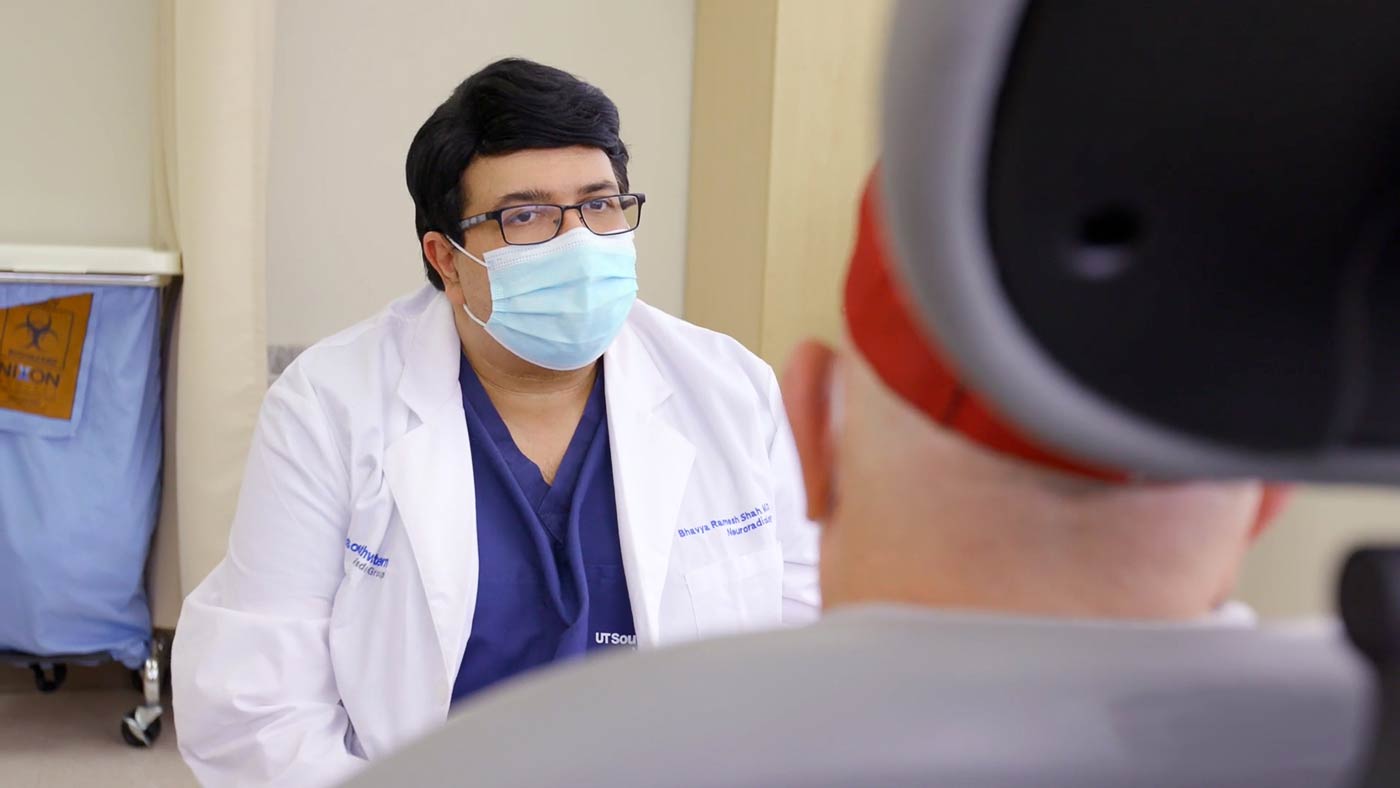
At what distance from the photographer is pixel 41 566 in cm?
257

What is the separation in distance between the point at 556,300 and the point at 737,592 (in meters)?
0.47

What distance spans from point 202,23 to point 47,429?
2.92ft

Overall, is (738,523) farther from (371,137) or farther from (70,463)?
(371,137)

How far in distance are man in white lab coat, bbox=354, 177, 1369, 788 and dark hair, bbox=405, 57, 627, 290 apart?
4.22ft

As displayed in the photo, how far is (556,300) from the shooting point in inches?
67.6

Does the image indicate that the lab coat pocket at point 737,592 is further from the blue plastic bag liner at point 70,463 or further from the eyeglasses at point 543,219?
the blue plastic bag liner at point 70,463

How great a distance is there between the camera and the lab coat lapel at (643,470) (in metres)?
1.55

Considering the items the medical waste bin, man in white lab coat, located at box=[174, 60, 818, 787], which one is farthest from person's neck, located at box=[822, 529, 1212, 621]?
the medical waste bin

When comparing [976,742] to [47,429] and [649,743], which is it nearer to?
A: [649,743]

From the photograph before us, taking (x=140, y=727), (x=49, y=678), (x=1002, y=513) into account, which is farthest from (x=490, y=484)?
(x=49, y=678)

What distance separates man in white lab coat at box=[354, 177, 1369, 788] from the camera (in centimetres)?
34

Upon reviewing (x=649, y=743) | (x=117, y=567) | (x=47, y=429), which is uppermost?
(x=649, y=743)

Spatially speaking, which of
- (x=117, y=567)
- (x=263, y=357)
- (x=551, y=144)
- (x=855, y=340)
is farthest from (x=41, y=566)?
(x=855, y=340)

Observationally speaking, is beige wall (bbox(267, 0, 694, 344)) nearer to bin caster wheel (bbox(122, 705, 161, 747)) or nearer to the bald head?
bin caster wheel (bbox(122, 705, 161, 747))
